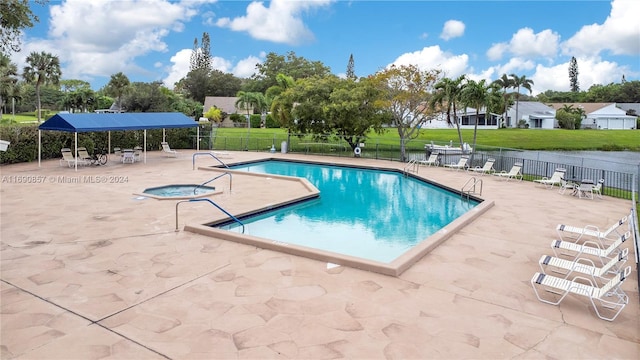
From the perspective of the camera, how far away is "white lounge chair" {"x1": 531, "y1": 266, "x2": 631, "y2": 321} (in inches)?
219

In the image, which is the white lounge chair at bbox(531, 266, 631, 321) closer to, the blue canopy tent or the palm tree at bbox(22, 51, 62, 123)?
the blue canopy tent

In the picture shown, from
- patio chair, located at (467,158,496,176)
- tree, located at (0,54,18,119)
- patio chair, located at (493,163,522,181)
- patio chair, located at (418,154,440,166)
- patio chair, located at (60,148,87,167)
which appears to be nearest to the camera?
patio chair, located at (493,163,522,181)

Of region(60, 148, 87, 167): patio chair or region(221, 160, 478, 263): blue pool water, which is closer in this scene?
region(221, 160, 478, 263): blue pool water

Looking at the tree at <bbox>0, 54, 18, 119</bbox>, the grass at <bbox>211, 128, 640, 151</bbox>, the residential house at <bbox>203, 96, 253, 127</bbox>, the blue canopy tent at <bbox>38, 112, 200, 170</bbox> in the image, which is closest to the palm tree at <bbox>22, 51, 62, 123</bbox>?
the tree at <bbox>0, 54, 18, 119</bbox>

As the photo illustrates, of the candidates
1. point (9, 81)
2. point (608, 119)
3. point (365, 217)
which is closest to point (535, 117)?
point (608, 119)

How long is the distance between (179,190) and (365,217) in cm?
634

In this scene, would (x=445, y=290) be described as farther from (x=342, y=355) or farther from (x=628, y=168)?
(x=628, y=168)

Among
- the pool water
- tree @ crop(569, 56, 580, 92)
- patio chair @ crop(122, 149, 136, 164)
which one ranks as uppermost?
tree @ crop(569, 56, 580, 92)

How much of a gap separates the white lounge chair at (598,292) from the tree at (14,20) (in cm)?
1068

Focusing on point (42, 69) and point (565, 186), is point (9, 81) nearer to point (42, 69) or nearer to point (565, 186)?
point (42, 69)

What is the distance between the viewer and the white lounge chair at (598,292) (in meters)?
5.57

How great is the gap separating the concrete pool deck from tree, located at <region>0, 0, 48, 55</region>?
4.00 meters

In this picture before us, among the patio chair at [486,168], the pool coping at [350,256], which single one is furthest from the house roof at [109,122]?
the patio chair at [486,168]

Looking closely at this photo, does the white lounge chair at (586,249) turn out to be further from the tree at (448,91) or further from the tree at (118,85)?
the tree at (118,85)
